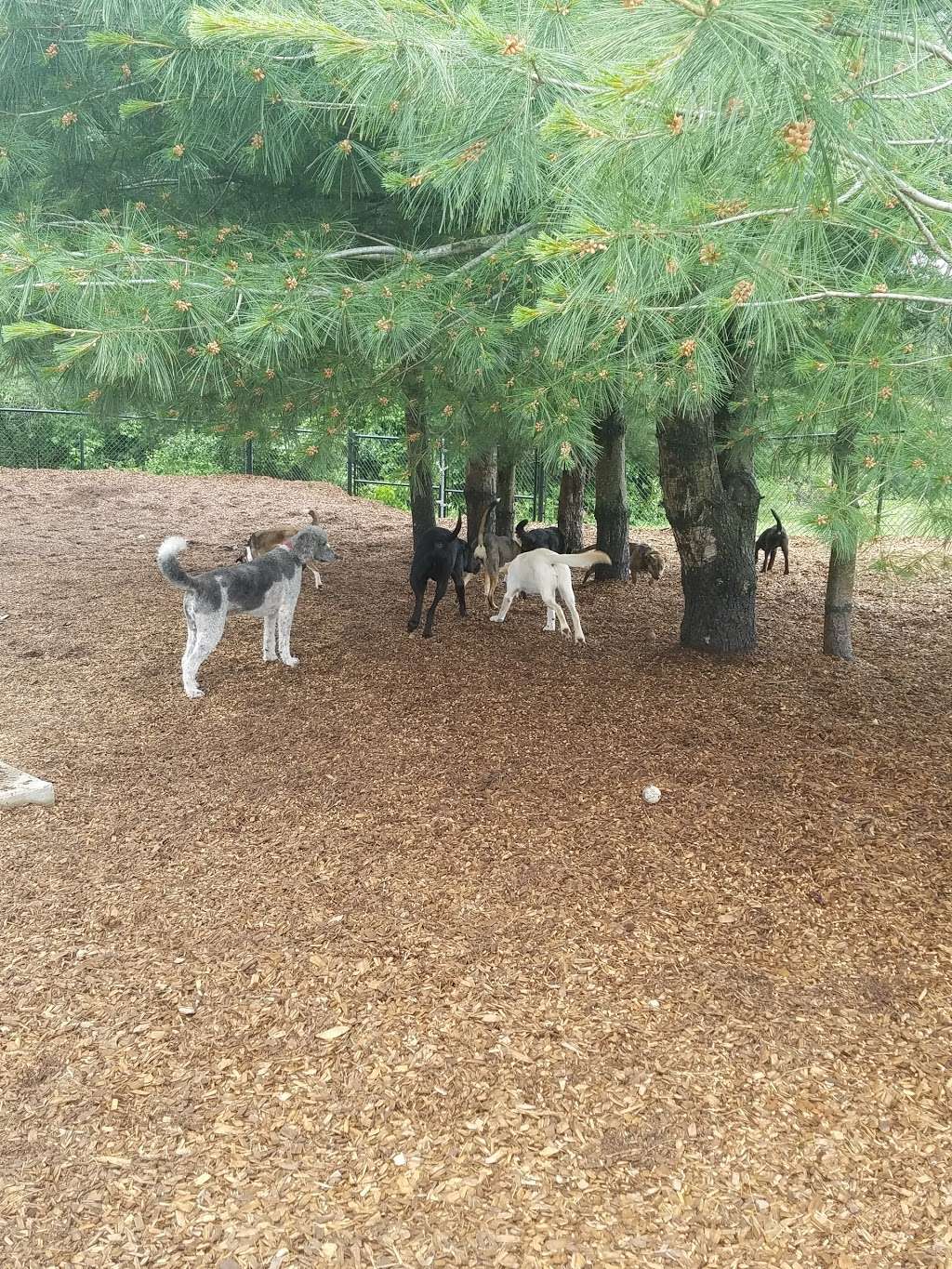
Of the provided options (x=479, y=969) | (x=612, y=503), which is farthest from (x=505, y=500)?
(x=479, y=969)

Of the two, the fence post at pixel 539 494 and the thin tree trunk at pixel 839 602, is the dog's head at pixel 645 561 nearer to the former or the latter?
the thin tree trunk at pixel 839 602

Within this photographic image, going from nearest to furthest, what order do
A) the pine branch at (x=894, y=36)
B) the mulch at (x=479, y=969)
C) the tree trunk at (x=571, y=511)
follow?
the pine branch at (x=894, y=36), the mulch at (x=479, y=969), the tree trunk at (x=571, y=511)

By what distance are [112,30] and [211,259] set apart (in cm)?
137

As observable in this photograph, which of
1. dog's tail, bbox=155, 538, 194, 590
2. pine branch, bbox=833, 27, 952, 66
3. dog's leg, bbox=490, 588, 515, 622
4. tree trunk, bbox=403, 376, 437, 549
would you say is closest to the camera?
pine branch, bbox=833, 27, 952, 66

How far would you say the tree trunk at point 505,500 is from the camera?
999cm

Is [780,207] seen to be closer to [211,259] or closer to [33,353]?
[211,259]

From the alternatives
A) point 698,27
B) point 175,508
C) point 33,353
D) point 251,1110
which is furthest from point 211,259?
point 175,508

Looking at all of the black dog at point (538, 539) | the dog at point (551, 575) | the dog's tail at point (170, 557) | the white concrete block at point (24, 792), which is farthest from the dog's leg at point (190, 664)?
the black dog at point (538, 539)

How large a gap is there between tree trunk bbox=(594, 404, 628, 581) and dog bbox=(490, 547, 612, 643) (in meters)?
2.13

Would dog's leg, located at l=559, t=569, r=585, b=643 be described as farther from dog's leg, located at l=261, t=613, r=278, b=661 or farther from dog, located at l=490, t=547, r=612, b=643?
dog's leg, located at l=261, t=613, r=278, b=661

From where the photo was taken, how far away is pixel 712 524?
600cm

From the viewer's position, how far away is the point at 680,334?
3.41m

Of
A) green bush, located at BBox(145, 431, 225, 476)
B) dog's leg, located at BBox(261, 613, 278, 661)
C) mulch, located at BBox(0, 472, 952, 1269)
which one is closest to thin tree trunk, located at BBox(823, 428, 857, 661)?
mulch, located at BBox(0, 472, 952, 1269)

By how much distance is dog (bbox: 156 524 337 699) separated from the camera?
5270mm
